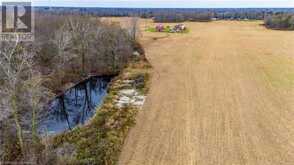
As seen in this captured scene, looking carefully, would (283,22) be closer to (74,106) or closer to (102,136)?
(74,106)

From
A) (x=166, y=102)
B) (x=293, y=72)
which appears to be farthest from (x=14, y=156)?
(x=293, y=72)

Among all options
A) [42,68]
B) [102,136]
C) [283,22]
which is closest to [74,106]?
[42,68]

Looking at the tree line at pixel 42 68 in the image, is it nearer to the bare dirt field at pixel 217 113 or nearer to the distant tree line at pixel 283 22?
the bare dirt field at pixel 217 113

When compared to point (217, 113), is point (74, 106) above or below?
below

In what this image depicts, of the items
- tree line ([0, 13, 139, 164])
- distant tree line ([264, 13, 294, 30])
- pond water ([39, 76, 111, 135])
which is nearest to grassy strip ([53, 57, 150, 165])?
pond water ([39, 76, 111, 135])

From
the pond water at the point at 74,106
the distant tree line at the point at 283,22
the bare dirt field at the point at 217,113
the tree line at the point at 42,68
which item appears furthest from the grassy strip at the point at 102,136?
the distant tree line at the point at 283,22

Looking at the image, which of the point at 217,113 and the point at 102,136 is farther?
the point at 217,113
